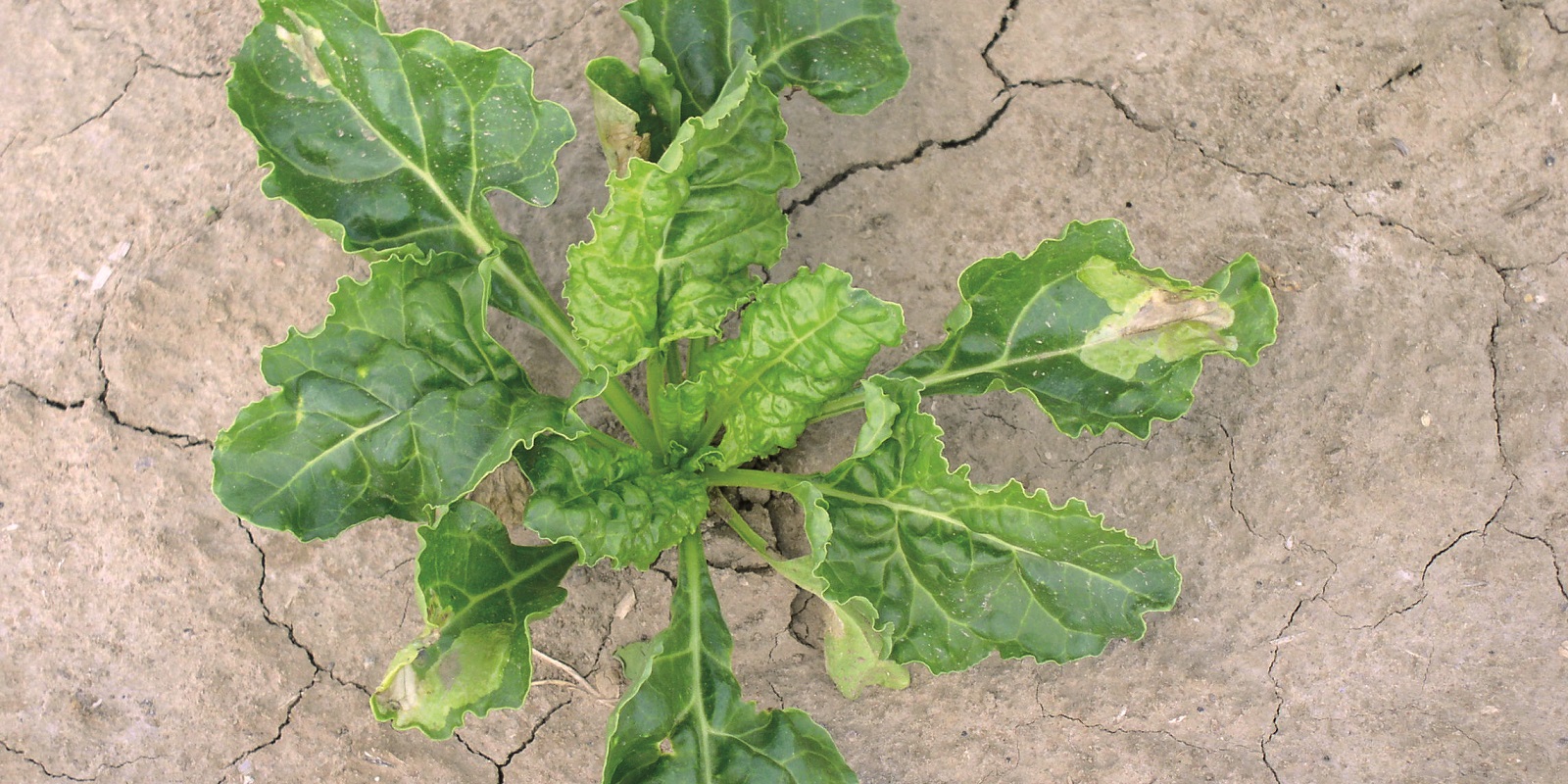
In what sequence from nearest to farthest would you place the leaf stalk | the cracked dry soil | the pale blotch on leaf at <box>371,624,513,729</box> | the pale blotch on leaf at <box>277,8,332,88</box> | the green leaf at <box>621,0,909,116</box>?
the pale blotch on leaf at <box>371,624,513,729</box>, the pale blotch on leaf at <box>277,8,332,88</box>, the green leaf at <box>621,0,909,116</box>, the leaf stalk, the cracked dry soil

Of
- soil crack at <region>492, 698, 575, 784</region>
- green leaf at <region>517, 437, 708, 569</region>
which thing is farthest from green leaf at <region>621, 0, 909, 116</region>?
soil crack at <region>492, 698, 575, 784</region>

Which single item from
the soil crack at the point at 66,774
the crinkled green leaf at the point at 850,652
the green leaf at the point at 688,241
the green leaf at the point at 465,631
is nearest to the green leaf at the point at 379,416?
the green leaf at the point at 465,631

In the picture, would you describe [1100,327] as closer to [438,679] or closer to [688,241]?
[688,241]

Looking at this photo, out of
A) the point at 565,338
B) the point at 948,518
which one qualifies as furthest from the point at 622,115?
the point at 948,518

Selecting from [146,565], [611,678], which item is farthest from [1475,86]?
[146,565]

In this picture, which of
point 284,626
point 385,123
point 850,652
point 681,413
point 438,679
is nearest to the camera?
point 438,679

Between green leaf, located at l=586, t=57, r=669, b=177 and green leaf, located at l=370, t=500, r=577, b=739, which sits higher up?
green leaf, located at l=586, t=57, r=669, b=177

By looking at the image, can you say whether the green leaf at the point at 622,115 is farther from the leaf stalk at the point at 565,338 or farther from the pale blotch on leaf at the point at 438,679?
the pale blotch on leaf at the point at 438,679

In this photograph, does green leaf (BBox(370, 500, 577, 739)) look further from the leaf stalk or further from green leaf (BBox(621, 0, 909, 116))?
green leaf (BBox(621, 0, 909, 116))
